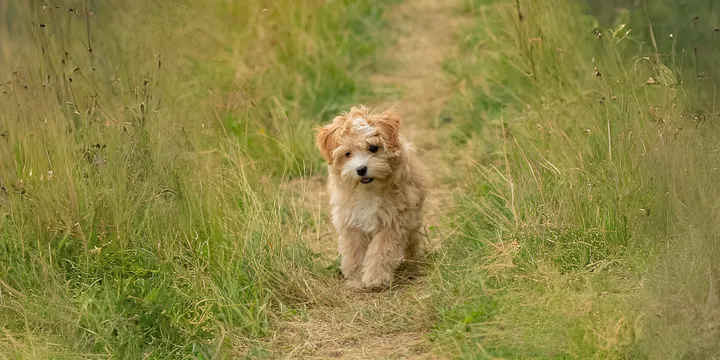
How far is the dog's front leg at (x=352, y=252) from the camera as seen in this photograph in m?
5.85

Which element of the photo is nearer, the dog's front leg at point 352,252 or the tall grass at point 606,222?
the tall grass at point 606,222

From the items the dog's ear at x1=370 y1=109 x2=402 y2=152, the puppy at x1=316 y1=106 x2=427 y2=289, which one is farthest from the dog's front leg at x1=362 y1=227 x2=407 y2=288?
the dog's ear at x1=370 y1=109 x2=402 y2=152

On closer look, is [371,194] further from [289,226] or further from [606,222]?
[606,222]

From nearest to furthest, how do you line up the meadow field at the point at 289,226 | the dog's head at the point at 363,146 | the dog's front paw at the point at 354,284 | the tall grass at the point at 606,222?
the tall grass at the point at 606,222
the meadow field at the point at 289,226
the dog's head at the point at 363,146
the dog's front paw at the point at 354,284

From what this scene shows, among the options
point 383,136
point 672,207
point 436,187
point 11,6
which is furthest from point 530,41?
point 11,6

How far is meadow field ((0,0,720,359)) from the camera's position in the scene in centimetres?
445

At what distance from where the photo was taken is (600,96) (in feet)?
20.5

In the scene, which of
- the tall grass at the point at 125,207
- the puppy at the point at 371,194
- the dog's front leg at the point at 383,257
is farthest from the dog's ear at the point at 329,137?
the dog's front leg at the point at 383,257

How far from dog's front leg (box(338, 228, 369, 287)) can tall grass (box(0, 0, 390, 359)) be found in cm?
14

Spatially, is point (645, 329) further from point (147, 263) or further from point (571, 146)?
point (147, 263)

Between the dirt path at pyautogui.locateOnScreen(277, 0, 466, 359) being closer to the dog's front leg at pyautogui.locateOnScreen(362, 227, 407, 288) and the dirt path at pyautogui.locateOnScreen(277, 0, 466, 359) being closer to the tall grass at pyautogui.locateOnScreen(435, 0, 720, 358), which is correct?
the dog's front leg at pyautogui.locateOnScreen(362, 227, 407, 288)

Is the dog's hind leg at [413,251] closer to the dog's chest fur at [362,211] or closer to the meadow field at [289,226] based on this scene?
the meadow field at [289,226]

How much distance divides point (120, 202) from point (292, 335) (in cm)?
109

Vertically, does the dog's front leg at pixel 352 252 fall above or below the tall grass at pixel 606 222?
below
